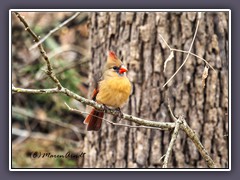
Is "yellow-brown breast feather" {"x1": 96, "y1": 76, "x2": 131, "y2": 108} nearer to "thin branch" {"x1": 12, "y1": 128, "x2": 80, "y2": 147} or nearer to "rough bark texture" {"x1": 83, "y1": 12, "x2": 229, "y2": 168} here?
"rough bark texture" {"x1": 83, "y1": 12, "x2": 229, "y2": 168}

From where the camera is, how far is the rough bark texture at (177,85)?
2877mm

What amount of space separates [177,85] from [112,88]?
0.88 m

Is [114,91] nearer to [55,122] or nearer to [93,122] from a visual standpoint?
[93,122]

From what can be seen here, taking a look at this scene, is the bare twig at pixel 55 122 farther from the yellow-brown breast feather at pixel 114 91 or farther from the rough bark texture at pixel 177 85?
the yellow-brown breast feather at pixel 114 91

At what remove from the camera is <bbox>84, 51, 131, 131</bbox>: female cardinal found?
2062 mm

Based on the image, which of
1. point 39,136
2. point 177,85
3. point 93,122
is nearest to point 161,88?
point 177,85

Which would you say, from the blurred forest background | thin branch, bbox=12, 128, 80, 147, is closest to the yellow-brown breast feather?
the blurred forest background

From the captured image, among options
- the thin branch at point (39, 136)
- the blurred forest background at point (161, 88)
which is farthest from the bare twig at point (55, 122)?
the blurred forest background at point (161, 88)

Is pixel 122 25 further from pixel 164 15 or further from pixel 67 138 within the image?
pixel 67 138

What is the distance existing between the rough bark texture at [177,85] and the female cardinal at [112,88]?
73 centimetres

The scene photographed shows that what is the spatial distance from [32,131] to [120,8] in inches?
76.5

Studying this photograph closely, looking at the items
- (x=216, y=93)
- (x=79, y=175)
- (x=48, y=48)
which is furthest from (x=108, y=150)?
(x=48, y=48)
